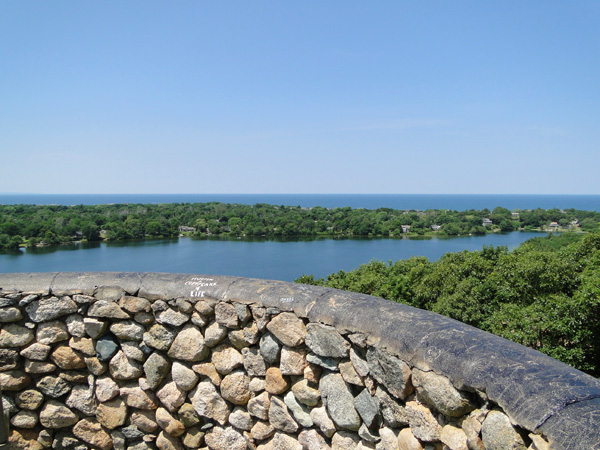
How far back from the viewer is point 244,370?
2.84 meters

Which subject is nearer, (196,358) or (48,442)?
(196,358)

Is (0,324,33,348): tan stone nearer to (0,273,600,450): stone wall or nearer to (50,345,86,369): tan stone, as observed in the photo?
(0,273,600,450): stone wall

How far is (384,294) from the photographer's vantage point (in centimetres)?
1226

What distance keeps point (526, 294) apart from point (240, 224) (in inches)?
2692

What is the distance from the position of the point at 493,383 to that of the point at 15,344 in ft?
10.4

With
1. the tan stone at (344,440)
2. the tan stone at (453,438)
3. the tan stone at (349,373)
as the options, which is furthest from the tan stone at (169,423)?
the tan stone at (453,438)

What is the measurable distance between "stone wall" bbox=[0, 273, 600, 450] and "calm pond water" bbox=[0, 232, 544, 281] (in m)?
35.1

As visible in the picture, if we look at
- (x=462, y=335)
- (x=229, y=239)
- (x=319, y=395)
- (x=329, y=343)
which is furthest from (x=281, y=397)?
(x=229, y=239)

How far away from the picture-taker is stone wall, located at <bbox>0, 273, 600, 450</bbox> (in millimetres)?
1768

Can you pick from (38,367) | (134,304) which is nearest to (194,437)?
(134,304)

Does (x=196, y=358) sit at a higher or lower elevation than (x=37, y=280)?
lower

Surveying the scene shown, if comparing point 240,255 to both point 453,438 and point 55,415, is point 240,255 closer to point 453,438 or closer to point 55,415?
point 55,415

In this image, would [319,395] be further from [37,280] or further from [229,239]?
[229,239]

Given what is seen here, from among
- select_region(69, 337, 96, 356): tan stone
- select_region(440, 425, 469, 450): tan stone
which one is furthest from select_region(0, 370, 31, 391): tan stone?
select_region(440, 425, 469, 450): tan stone
